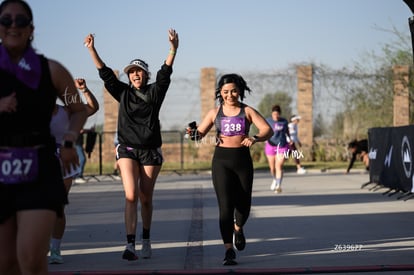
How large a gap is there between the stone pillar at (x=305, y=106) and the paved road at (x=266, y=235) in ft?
43.8

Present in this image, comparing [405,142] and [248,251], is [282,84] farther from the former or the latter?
[248,251]

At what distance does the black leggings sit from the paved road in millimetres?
474

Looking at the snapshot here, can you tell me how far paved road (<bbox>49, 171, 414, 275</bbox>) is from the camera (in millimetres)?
8102

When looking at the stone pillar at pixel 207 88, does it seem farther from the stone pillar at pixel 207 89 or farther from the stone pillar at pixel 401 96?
the stone pillar at pixel 401 96

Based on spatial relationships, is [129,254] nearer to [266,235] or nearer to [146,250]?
[146,250]

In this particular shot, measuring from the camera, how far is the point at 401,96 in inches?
1261

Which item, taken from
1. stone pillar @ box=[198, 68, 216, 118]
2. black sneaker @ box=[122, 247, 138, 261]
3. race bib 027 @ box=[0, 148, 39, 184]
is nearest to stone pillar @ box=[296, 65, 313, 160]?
stone pillar @ box=[198, 68, 216, 118]

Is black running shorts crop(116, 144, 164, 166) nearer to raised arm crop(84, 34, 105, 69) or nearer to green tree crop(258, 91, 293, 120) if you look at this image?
raised arm crop(84, 34, 105, 69)

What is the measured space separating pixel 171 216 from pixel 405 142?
15.5ft

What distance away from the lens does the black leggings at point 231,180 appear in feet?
28.1

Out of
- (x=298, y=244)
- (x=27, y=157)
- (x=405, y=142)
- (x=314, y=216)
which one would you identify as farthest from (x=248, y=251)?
(x=405, y=142)

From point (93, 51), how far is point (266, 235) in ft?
11.3

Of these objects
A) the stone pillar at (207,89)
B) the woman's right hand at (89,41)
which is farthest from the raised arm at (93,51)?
the stone pillar at (207,89)

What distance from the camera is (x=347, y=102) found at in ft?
108
